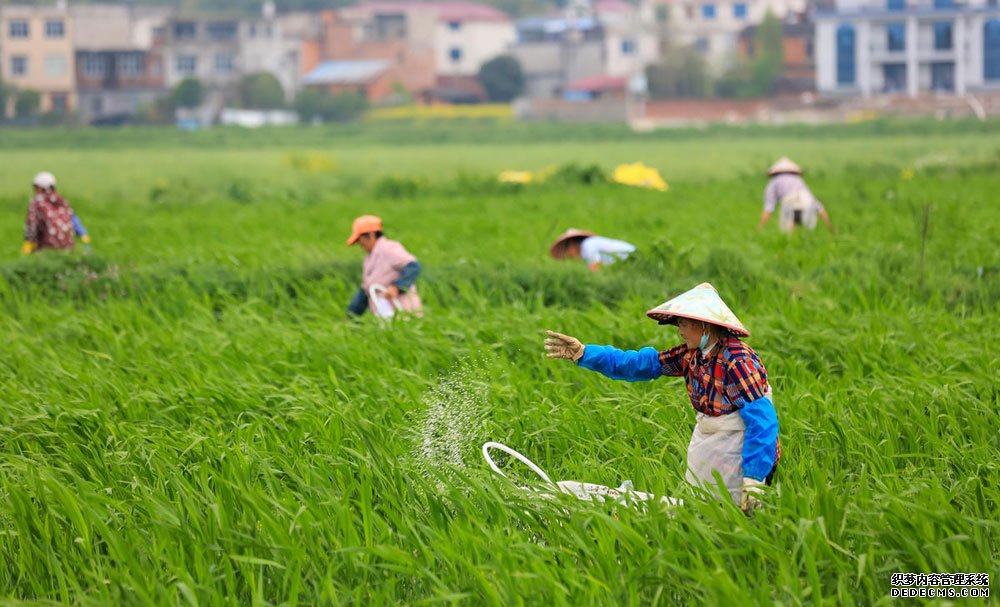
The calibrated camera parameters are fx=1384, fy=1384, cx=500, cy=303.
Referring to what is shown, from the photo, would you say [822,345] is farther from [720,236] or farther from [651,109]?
[651,109]

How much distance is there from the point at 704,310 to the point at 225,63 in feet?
220

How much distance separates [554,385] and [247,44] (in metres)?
65.6

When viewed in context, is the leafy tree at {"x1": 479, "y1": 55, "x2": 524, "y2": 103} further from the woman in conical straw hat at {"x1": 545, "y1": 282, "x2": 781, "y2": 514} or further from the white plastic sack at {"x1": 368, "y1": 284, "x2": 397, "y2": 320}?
the woman in conical straw hat at {"x1": 545, "y1": 282, "x2": 781, "y2": 514}

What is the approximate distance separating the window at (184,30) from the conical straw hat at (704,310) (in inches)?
2570

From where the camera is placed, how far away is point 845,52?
187 ft

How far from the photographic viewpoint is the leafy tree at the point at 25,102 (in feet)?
182

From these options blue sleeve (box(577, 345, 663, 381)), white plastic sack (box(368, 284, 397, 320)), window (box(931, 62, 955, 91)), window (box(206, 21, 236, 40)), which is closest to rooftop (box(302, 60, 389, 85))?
window (box(206, 21, 236, 40))

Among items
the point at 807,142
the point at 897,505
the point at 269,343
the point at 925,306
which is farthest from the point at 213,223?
the point at 807,142

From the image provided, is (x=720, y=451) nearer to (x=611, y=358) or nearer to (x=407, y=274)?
(x=611, y=358)

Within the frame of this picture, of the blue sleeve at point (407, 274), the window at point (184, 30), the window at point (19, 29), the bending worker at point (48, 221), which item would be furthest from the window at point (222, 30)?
the blue sleeve at point (407, 274)

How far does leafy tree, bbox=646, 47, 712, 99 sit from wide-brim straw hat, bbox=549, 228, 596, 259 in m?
52.4

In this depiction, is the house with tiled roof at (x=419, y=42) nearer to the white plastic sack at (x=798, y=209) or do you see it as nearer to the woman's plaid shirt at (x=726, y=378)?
the white plastic sack at (x=798, y=209)

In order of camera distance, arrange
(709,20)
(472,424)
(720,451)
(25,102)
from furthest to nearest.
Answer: (709,20)
(25,102)
(472,424)
(720,451)

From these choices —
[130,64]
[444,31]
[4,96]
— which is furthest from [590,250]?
[444,31]
